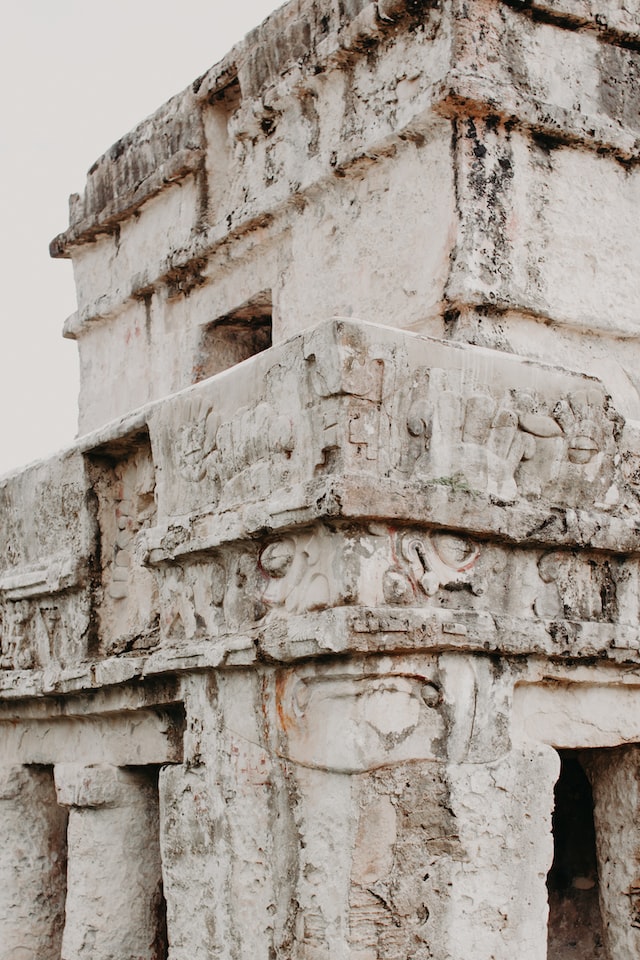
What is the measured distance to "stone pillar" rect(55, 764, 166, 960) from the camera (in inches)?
215

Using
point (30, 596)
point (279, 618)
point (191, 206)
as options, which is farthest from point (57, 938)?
point (191, 206)

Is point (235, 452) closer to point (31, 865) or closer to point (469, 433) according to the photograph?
point (469, 433)

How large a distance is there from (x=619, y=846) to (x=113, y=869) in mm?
2017

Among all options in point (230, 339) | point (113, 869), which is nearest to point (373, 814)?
point (113, 869)

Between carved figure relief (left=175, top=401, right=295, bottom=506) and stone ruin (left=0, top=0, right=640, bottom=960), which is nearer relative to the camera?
stone ruin (left=0, top=0, right=640, bottom=960)

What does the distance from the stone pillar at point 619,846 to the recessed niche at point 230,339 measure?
297 centimetres

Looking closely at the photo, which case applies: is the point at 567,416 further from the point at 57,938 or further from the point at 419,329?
the point at 57,938

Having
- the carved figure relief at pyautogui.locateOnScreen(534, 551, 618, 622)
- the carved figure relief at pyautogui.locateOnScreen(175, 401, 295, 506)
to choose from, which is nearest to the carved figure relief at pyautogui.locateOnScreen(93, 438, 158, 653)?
the carved figure relief at pyautogui.locateOnScreen(175, 401, 295, 506)

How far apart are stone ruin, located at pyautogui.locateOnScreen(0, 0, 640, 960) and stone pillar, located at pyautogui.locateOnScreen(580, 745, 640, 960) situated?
0.4 inches

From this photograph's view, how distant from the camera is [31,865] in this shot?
612 centimetres

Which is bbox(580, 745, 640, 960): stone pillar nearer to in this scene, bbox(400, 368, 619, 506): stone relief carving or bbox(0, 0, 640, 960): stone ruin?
bbox(0, 0, 640, 960): stone ruin

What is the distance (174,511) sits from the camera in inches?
199

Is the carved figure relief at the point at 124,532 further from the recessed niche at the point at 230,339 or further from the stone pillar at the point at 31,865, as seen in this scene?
the recessed niche at the point at 230,339

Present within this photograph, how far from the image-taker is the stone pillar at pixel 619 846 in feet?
15.9
